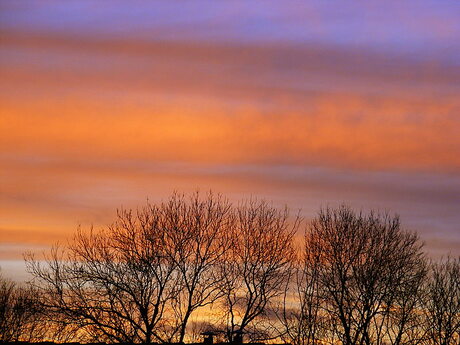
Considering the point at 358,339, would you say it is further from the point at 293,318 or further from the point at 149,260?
the point at 149,260

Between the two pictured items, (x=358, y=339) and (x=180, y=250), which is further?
(x=358, y=339)

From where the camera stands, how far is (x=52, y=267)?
4141 centimetres

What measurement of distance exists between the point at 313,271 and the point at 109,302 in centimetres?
1507

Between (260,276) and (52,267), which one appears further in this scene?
(260,276)

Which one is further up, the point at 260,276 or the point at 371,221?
the point at 371,221

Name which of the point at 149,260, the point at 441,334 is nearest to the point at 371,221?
the point at 441,334

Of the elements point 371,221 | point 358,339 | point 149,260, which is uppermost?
point 371,221

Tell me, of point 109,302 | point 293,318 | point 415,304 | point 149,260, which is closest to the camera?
point 109,302

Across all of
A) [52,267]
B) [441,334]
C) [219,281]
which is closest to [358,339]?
[441,334]

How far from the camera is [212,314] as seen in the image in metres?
44.6

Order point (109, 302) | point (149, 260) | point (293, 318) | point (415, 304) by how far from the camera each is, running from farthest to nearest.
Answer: point (415, 304), point (293, 318), point (149, 260), point (109, 302)

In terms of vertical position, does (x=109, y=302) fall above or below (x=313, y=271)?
below

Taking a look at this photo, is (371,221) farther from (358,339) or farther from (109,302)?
(109,302)

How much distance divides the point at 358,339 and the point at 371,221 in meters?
7.77
